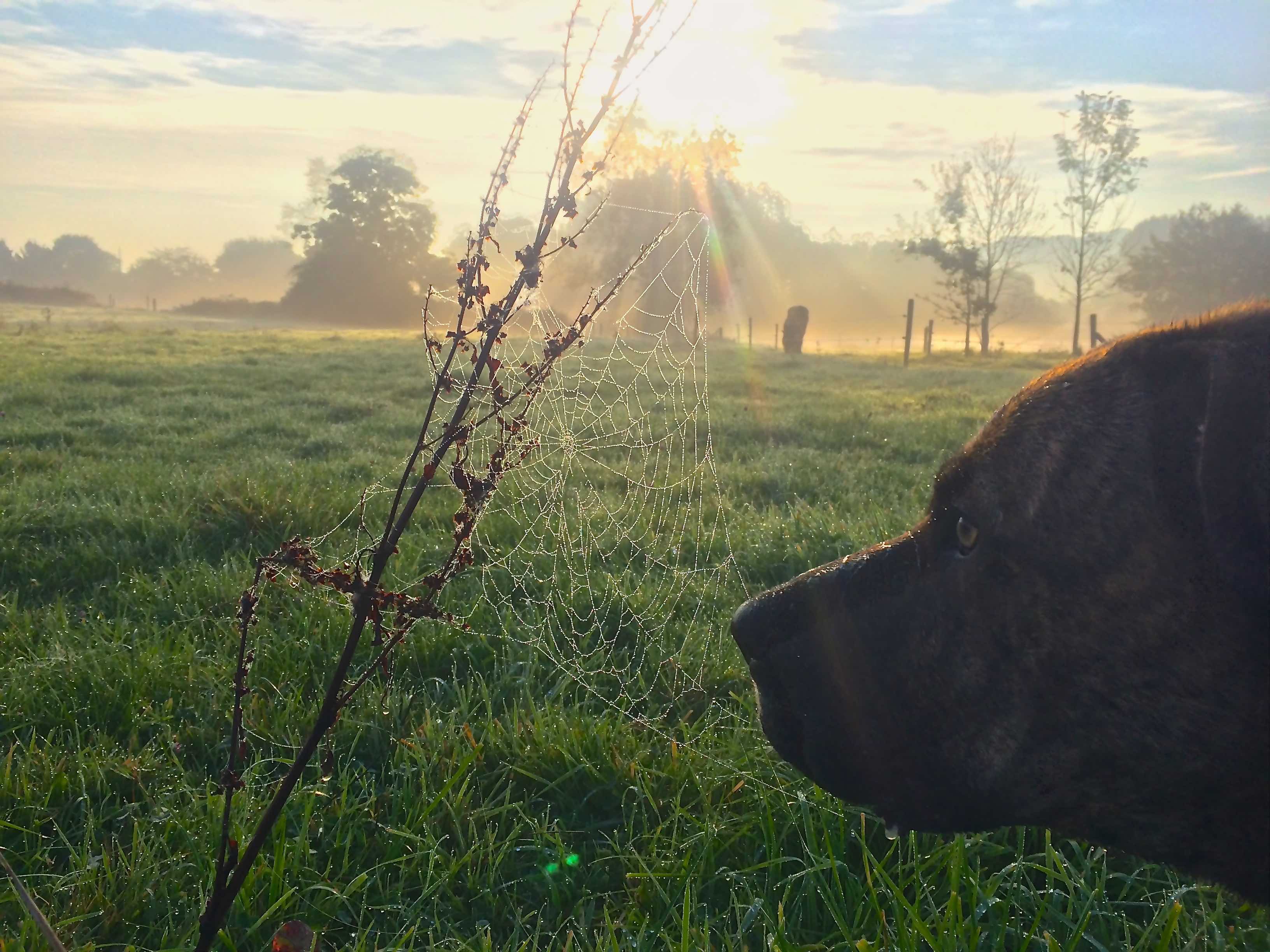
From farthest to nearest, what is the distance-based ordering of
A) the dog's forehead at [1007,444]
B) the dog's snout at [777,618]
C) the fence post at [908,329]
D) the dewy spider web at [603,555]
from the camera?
the fence post at [908,329] → the dewy spider web at [603,555] → the dog's snout at [777,618] → the dog's forehead at [1007,444]

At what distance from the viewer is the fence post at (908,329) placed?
93.7 feet

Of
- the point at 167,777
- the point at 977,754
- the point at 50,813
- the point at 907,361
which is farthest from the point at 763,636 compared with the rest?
the point at 907,361

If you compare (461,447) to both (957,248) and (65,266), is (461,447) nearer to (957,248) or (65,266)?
(957,248)

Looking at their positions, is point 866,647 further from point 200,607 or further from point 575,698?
point 200,607

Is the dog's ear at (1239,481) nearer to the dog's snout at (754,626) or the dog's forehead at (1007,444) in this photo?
the dog's forehead at (1007,444)

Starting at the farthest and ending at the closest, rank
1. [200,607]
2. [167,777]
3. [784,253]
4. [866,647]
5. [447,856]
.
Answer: [784,253] < [200,607] < [167,777] < [447,856] < [866,647]

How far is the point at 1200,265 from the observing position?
58156 millimetres

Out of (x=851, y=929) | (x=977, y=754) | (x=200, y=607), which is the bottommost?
(x=851, y=929)

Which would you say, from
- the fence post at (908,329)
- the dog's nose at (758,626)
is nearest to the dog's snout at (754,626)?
the dog's nose at (758,626)

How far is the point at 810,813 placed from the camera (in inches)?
99.0

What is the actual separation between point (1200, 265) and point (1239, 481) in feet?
226

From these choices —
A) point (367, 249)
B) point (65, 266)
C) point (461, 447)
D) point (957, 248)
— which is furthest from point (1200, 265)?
point (65, 266)

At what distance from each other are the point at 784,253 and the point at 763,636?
268 ft

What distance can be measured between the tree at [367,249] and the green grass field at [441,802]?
59.7 m
